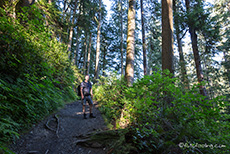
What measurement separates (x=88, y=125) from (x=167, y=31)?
5293 millimetres

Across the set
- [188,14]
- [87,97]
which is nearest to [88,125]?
[87,97]

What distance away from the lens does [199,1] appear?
10.7 meters

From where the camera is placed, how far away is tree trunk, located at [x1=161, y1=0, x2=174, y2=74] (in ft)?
15.7

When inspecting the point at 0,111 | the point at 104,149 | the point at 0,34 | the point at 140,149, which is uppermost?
the point at 0,34

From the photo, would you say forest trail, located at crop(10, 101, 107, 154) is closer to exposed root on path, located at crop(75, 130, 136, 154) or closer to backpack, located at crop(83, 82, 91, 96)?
exposed root on path, located at crop(75, 130, 136, 154)

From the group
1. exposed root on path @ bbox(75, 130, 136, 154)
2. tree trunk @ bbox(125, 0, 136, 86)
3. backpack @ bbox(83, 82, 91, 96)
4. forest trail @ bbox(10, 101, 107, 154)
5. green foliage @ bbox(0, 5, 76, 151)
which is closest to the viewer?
green foliage @ bbox(0, 5, 76, 151)

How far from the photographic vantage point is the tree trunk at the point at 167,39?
15.7ft

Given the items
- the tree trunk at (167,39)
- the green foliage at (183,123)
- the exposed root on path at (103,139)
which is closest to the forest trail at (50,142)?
the exposed root on path at (103,139)

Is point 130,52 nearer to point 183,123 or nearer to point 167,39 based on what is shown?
point 167,39

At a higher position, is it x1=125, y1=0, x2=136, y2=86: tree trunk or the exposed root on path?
x1=125, y1=0, x2=136, y2=86: tree trunk

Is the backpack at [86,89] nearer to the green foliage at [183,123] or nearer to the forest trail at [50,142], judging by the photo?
the forest trail at [50,142]

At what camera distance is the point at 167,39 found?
5055mm

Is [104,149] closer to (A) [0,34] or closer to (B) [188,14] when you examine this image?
(A) [0,34]

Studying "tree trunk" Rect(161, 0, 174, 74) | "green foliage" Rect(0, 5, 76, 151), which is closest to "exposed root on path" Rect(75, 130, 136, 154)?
"green foliage" Rect(0, 5, 76, 151)
